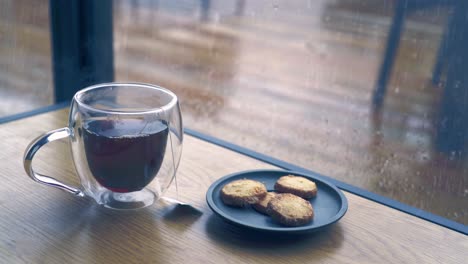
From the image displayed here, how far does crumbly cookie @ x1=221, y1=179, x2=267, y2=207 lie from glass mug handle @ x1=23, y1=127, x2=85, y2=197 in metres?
0.20

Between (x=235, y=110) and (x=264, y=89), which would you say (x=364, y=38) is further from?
(x=235, y=110)

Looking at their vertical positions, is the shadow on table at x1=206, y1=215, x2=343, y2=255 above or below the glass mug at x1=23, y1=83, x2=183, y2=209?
below

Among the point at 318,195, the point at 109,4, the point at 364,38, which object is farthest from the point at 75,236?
the point at 109,4

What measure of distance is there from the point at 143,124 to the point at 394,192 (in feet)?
2.90

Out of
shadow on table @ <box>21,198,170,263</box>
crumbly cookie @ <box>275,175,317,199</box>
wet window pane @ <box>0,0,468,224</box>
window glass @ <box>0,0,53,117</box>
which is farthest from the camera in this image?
window glass @ <box>0,0,53,117</box>

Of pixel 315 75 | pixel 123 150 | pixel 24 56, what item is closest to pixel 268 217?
pixel 123 150

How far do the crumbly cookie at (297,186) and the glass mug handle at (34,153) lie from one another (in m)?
0.27

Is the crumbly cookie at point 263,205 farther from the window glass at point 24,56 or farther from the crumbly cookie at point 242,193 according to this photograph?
the window glass at point 24,56

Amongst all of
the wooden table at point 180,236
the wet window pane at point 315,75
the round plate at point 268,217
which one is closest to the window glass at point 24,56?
the wet window pane at point 315,75

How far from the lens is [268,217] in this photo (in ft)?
2.25

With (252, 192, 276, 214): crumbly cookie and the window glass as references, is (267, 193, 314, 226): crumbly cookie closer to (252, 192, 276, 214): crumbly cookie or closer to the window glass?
(252, 192, 276, 214): crumbly cookie

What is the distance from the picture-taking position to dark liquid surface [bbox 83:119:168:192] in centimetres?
65

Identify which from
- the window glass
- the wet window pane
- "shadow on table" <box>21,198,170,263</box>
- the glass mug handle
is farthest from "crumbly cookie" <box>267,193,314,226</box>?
the window glass

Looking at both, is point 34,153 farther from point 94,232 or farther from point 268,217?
point 268,217
